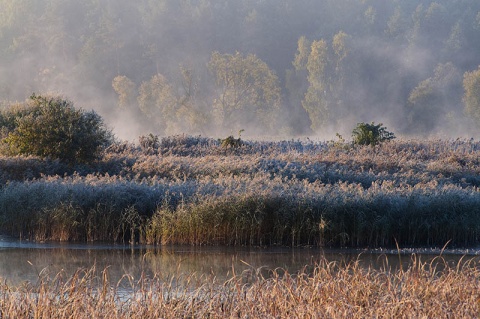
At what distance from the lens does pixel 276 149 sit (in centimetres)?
3027

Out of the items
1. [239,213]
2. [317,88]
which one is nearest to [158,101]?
[317,88]

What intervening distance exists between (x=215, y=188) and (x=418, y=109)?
53366mm

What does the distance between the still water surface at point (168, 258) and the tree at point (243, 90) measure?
5115 cm

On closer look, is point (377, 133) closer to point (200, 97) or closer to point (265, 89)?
point (265, 89)

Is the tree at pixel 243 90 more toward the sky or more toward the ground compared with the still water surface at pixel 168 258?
more toward the sky

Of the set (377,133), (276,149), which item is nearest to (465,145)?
(377,133)

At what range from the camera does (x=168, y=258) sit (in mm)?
14750

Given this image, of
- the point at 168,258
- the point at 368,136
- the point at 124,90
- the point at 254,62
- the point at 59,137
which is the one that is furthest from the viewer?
the point at 124,90

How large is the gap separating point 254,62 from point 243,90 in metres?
2.75

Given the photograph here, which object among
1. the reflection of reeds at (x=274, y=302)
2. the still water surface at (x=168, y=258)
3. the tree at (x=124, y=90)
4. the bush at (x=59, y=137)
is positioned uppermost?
the tree at (x=124, y=90)

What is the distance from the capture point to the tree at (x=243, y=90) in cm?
6738

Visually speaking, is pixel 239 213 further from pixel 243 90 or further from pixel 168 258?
pixel 243 90

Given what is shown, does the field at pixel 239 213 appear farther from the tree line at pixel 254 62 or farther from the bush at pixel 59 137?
the tree line at pixel 254 62

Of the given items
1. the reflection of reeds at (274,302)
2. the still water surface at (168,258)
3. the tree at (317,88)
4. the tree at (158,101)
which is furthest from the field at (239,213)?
the tree at (317,88)
